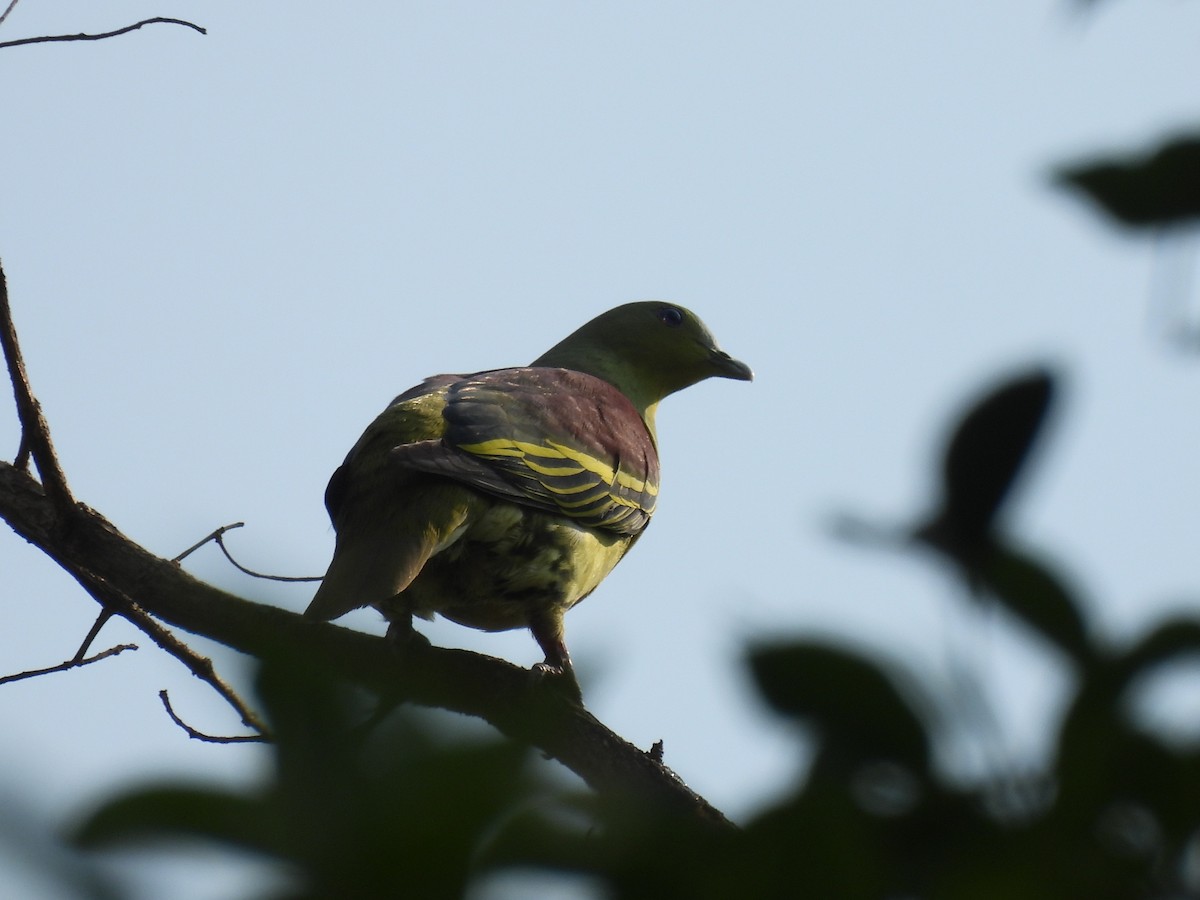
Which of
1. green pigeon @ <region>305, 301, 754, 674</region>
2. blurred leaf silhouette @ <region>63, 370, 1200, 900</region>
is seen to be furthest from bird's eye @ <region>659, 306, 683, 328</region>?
blurred leaf silhouette @ <region>63, 370, 1200, 900</region>

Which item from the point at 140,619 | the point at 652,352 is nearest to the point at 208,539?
the point at 140,619

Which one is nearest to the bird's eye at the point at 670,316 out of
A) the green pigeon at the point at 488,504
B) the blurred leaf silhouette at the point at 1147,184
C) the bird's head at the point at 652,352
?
the bird's head at the point at 652,352

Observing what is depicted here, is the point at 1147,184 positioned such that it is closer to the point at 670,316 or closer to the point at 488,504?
the point at 488,504

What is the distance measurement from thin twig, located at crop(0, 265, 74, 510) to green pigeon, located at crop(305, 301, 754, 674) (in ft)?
2.42

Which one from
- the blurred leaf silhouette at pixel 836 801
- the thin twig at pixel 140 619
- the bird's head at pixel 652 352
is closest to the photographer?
the blurred leaf silhouette at pixel 836 801

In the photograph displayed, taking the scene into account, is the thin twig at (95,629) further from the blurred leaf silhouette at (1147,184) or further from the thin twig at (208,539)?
the blurred leaf silhouette at (1147,184)

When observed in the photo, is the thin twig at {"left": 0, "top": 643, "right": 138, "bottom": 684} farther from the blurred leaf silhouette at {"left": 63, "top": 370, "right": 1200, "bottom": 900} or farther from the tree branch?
the blurred leaf silhouette at {"left": 63, "top": 370, "right": 1200, "bottom": 900}

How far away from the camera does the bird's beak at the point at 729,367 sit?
6.40 meters

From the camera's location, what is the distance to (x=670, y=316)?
6.41 metres

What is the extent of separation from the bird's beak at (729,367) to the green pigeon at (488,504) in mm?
1225

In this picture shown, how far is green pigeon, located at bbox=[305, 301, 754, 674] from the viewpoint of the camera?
3.81 metres

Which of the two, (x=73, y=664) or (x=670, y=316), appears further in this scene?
(x=670, y=316)

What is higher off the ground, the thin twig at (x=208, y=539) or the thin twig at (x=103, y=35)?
the thin twig at (x=103, y=35)

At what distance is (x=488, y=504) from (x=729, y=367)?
2.60 metres
